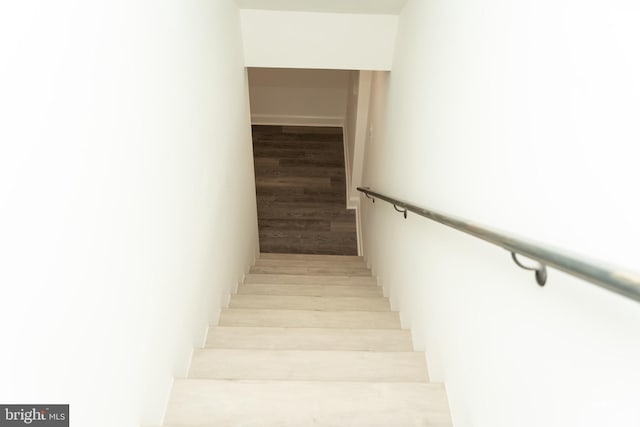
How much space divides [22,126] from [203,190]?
1441 millimetres

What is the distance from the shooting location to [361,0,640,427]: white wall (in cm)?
88

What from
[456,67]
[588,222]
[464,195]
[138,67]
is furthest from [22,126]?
[456,67]

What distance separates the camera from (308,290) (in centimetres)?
329

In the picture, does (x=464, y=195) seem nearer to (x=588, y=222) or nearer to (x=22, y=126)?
(x=588, y=222)

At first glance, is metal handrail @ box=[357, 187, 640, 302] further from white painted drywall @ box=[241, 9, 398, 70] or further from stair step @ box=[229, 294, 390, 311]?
white painted drywall @ box=[241, 9, 398, 70]

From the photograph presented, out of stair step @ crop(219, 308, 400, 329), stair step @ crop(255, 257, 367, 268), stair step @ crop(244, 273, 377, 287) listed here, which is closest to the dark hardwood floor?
stair step @ crop(255, 257, 367, 268)

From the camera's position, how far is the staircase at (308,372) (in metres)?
1.65

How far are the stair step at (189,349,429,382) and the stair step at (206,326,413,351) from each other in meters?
0.18

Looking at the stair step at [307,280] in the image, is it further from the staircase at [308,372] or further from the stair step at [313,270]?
the staircase at [308,372]

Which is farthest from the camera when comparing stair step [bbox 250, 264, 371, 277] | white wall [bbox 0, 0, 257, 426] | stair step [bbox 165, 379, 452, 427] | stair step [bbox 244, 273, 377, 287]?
stair step [bbox 250, 264, 371, 277]

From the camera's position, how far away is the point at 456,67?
1.89 m

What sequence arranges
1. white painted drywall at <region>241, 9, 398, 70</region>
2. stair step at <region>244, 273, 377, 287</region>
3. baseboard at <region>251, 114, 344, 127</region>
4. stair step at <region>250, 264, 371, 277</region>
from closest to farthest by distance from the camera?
white painted drywall at <region>241, 9, 398, 70</region>, stair step at <region>244, 273, 377, 287</region>, stair step at <region>250, 264, 371, 277</region>, baseboard at <region>251, 114, 344, 127</region>
